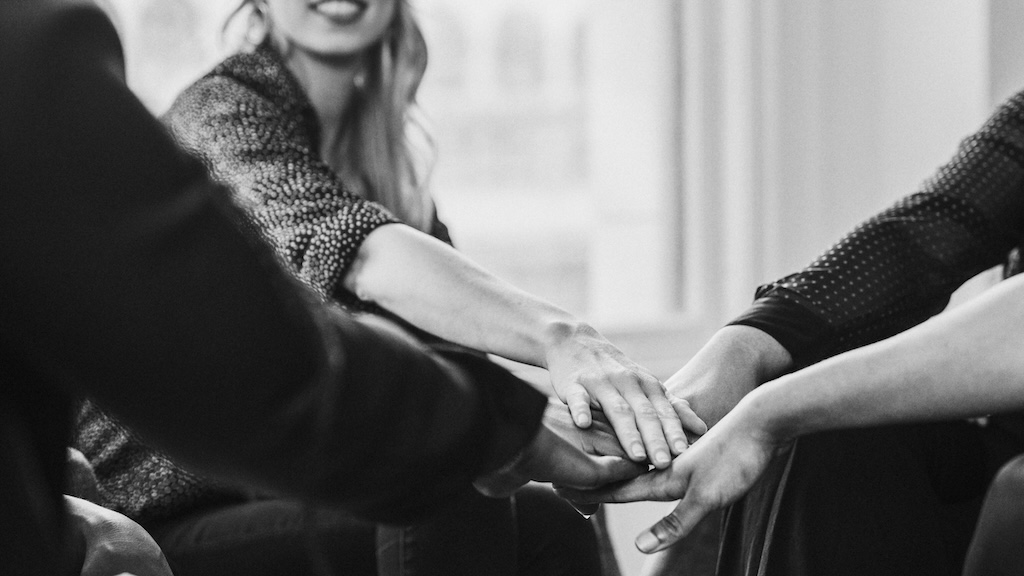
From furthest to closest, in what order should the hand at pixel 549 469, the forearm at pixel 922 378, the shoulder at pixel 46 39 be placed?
the forearm at pixel 922 378
the hand at pixel 549 469
the shoulder at pixel 46 39

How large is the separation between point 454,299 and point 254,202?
11.0 inches

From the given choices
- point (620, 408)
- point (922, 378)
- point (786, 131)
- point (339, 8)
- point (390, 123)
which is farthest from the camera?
point (786, 131)

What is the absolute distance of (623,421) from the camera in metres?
0.98

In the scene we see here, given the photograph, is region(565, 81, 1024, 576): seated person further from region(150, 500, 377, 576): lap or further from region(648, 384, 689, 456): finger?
region(150, 500, 377, 576): lap

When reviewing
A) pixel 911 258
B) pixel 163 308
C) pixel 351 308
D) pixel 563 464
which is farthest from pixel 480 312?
pixel 163 308

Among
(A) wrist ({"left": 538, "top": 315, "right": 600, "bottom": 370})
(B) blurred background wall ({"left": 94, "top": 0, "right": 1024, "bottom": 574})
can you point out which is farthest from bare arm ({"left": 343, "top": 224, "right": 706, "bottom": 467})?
(B) blurred background wall ({"left": 94, "top": 0, "right": 1024, "bottom": 574})

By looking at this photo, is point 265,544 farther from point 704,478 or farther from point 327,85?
point 327,85

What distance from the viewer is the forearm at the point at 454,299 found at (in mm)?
1119

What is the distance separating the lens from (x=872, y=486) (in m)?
0.95

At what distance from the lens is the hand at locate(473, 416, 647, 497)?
714 mm

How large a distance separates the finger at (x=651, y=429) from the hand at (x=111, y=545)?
0.44m

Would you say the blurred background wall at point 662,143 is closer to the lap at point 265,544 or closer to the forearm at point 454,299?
the forearm at point 454,299

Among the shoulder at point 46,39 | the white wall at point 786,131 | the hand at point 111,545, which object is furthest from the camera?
the white wall at point 786,131

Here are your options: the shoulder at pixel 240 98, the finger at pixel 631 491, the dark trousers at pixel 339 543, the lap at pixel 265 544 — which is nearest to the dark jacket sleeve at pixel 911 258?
the finger at pixel 631 491
